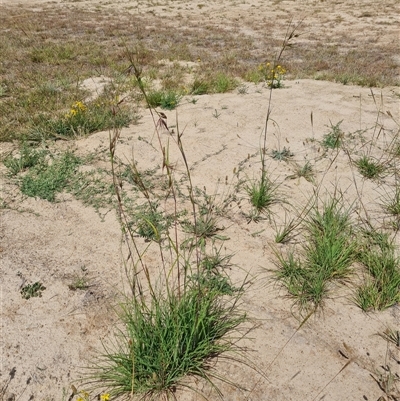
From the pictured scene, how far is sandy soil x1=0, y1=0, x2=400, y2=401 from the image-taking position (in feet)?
6.72

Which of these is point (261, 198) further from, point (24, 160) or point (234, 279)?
point (24, 160)

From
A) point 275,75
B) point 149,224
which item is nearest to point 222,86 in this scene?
point 275,75

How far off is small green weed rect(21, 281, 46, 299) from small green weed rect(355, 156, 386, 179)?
342 cm

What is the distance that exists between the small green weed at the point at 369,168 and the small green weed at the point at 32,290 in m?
3.42

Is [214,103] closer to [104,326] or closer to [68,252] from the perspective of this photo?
[68,252]

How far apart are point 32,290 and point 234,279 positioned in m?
1.44

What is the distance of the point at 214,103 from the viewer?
6293 millimetres

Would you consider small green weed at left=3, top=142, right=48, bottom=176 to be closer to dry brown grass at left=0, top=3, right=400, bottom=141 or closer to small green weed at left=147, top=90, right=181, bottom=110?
dry brown grass at left=0, top=3, right=400, bottom=141

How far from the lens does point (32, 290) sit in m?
2.56

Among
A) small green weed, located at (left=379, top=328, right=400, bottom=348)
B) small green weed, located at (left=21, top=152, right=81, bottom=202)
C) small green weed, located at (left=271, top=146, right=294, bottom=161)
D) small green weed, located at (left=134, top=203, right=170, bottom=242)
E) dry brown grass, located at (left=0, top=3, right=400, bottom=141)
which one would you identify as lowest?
dry brown grass, located at (left=0, top=3, right=400, bottom=141)

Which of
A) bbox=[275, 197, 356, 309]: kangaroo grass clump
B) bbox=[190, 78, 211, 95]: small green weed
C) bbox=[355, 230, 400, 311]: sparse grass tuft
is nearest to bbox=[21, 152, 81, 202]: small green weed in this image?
bbox=[275, 197, 356, 309]: kangaroo grass clump

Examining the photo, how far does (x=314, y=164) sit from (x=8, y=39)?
11.7 m

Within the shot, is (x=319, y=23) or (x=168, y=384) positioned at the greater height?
(x=168, y=384)

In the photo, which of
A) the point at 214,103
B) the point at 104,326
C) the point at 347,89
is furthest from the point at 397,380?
the point at 347,89
